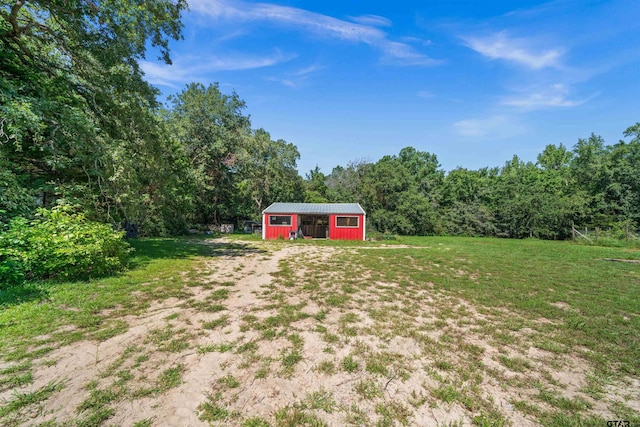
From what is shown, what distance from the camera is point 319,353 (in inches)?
Answer: 122

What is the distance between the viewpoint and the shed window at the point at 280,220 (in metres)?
18.9

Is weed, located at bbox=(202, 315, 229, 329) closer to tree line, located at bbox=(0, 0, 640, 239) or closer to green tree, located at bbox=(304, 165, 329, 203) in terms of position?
tree line, located at bbox=(0, 0, 640, 239)

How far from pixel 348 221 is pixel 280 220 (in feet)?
16.6

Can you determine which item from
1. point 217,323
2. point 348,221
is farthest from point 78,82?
point 348,221

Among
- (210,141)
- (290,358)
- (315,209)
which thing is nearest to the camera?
(290,358)

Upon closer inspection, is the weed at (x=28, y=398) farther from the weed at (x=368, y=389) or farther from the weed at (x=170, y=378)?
the weed at (x=368, y=389)

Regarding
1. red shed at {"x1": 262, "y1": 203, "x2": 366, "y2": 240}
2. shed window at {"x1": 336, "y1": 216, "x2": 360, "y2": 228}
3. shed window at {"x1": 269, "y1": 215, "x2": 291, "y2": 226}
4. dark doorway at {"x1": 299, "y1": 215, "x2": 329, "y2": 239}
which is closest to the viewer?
red shed at {"x1": 262, "y1": 203, "x2": 366, "y2": 240}

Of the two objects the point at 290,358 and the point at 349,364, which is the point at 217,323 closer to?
the point at 290,358

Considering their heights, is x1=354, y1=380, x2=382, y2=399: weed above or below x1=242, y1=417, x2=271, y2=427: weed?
below

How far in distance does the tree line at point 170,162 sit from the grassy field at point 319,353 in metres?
3.80

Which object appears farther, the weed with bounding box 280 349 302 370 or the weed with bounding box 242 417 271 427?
the weed with bounding box 280 349 302 370

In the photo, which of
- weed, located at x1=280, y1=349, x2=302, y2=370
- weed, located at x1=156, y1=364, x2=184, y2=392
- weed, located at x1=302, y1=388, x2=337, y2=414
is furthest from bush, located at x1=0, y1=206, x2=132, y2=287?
weed, located at x1=302, y1=388, x2=337, y2=414

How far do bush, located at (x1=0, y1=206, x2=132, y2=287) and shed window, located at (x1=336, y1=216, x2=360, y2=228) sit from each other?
14.0 m

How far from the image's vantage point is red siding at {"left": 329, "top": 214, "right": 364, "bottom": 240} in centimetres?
1864
